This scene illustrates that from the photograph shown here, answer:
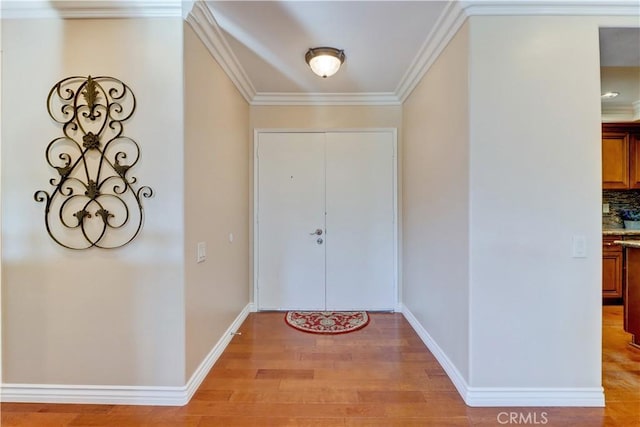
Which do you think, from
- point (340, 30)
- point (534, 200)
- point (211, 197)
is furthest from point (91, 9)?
point (534, 200)

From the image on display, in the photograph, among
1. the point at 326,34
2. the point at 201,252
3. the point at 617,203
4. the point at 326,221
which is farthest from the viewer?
the point at 617,203

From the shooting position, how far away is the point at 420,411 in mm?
1903

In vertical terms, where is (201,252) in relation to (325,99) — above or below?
below

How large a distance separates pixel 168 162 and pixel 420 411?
2.19 m

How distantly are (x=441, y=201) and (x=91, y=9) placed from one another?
2.70 meters

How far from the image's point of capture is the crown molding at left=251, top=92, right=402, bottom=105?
11.7ft

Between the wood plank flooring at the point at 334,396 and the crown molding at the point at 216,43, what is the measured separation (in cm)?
245

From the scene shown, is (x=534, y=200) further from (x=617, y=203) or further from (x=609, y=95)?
(x=617, y=203)

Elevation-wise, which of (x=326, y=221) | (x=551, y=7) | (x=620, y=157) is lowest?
(x=326, y=221)

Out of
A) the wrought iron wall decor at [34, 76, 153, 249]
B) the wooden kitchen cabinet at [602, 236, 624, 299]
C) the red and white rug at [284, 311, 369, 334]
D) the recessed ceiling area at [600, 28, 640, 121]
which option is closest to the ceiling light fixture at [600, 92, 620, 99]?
the recessed ceiling area at [600, 28, 640, 121]

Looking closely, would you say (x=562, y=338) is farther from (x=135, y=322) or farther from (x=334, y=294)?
(x=135, y=322)

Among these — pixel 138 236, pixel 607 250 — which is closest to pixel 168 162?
pixel 138 236

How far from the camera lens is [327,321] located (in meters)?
3.37

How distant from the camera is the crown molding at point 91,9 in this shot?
1899mm
